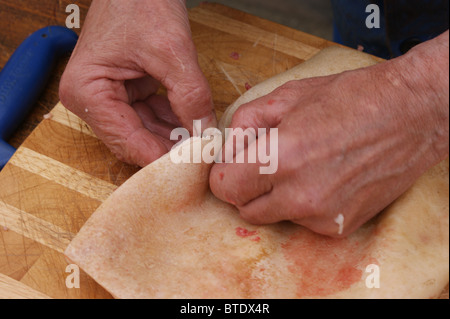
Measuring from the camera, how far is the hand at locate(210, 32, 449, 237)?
113 centimetres

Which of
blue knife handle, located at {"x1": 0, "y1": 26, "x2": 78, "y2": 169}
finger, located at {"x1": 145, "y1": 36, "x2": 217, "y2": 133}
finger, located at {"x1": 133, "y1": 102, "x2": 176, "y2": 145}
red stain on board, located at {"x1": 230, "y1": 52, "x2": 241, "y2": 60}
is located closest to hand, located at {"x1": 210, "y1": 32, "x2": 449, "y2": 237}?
finger, located at {"x1": 145, "y1": 36, "x2": 217, "y2": 133}

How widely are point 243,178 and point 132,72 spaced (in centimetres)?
61

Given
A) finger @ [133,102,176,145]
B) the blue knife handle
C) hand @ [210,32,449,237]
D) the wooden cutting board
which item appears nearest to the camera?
hand @ [210,32,449,237]

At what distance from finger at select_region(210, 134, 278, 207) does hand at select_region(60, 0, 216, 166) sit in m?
0.29

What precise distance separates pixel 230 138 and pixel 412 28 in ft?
2.85

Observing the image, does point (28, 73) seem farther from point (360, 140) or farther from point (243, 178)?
point (360, 140)

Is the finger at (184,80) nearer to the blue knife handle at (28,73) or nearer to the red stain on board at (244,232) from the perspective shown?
the red stain on board at (244,232)

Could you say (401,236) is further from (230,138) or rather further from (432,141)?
(230,138)

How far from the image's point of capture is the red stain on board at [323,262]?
121cm

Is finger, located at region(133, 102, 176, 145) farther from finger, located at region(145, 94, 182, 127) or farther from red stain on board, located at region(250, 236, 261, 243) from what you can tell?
red stain on board, located at region(250, 236, 261, 243)

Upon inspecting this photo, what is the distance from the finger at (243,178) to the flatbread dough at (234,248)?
0.08 metres

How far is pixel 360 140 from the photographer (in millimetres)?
1136

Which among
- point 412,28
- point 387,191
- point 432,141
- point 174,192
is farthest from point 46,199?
point 412,28

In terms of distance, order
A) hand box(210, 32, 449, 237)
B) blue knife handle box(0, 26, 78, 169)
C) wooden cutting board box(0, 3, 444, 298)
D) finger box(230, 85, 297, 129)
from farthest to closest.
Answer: blue knife handle box(0, 26, 78, 169) → wooden cutting board box(0, 3, 444, 298) → finger box(230, 85, 297, 129) → hand box(210, 32, 449, 237)
